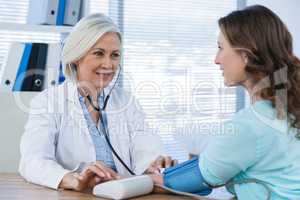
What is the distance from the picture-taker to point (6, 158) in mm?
1857

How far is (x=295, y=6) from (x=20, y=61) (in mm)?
2322

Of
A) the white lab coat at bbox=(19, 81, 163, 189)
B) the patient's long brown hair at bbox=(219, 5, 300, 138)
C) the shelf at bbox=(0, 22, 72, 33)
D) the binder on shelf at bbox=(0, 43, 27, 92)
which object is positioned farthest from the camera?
the shelf at bbox=(0, 22, 72, 33)

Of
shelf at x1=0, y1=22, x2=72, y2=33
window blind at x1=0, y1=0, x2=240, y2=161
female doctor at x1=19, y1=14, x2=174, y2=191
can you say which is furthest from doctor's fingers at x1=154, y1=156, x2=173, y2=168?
window blind at x1=0, y1=0, x2=240, y2=161

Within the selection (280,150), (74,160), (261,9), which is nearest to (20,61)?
(74,160)

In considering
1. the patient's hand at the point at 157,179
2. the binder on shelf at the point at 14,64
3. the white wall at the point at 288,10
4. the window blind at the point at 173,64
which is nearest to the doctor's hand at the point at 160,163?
the patient's hand at the point at 157,179

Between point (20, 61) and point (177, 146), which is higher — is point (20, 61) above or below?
above

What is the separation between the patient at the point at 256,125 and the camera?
1032mm

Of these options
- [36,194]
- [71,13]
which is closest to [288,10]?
A: [71,13]

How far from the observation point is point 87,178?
1.26m

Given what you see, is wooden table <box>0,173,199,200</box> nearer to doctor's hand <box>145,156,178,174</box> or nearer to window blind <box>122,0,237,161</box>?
doctor's hand <box>145,156,178,174</box>

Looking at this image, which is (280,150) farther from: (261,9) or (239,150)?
(261,9)

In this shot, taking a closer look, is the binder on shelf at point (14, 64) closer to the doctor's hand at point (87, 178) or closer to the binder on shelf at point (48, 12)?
the binder on shelf at point (48, 12)

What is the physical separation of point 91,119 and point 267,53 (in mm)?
826

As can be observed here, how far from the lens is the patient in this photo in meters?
1.03
